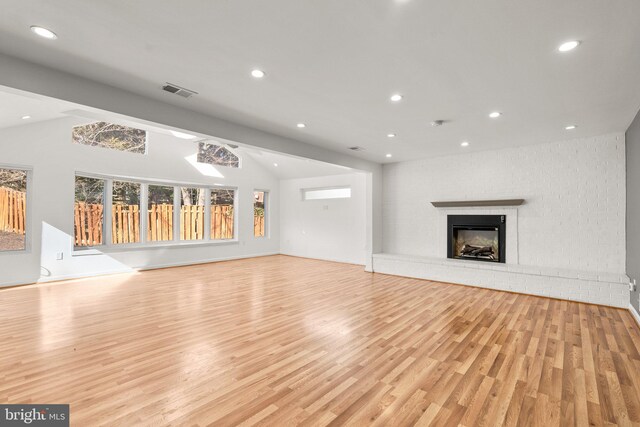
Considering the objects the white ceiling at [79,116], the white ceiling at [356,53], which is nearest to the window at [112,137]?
the white ceiling at [79,116]

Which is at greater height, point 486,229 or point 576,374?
point 486,229

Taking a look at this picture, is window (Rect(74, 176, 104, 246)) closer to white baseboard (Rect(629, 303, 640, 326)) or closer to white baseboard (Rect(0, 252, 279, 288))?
white baseboard (Rect(0, 252, 279, 288))

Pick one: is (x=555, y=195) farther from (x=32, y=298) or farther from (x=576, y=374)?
(x=32, y=298)

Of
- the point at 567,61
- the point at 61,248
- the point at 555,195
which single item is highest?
the point at 567,61

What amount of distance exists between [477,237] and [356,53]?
4.94 metres

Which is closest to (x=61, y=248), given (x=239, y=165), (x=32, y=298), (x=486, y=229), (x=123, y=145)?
(x=32, y=298)

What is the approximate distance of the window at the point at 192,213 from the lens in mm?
7887

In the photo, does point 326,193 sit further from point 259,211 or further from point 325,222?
point 259,211

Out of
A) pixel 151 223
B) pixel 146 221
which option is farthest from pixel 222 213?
pixel 146 221

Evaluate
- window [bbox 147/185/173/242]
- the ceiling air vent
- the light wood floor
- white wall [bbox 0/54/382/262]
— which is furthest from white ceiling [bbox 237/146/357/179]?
the ceiling air vent

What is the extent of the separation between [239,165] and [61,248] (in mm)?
4622

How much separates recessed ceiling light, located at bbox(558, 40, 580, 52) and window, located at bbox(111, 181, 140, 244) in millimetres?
7830

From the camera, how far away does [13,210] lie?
5.27 meters

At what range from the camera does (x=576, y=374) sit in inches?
92.6
